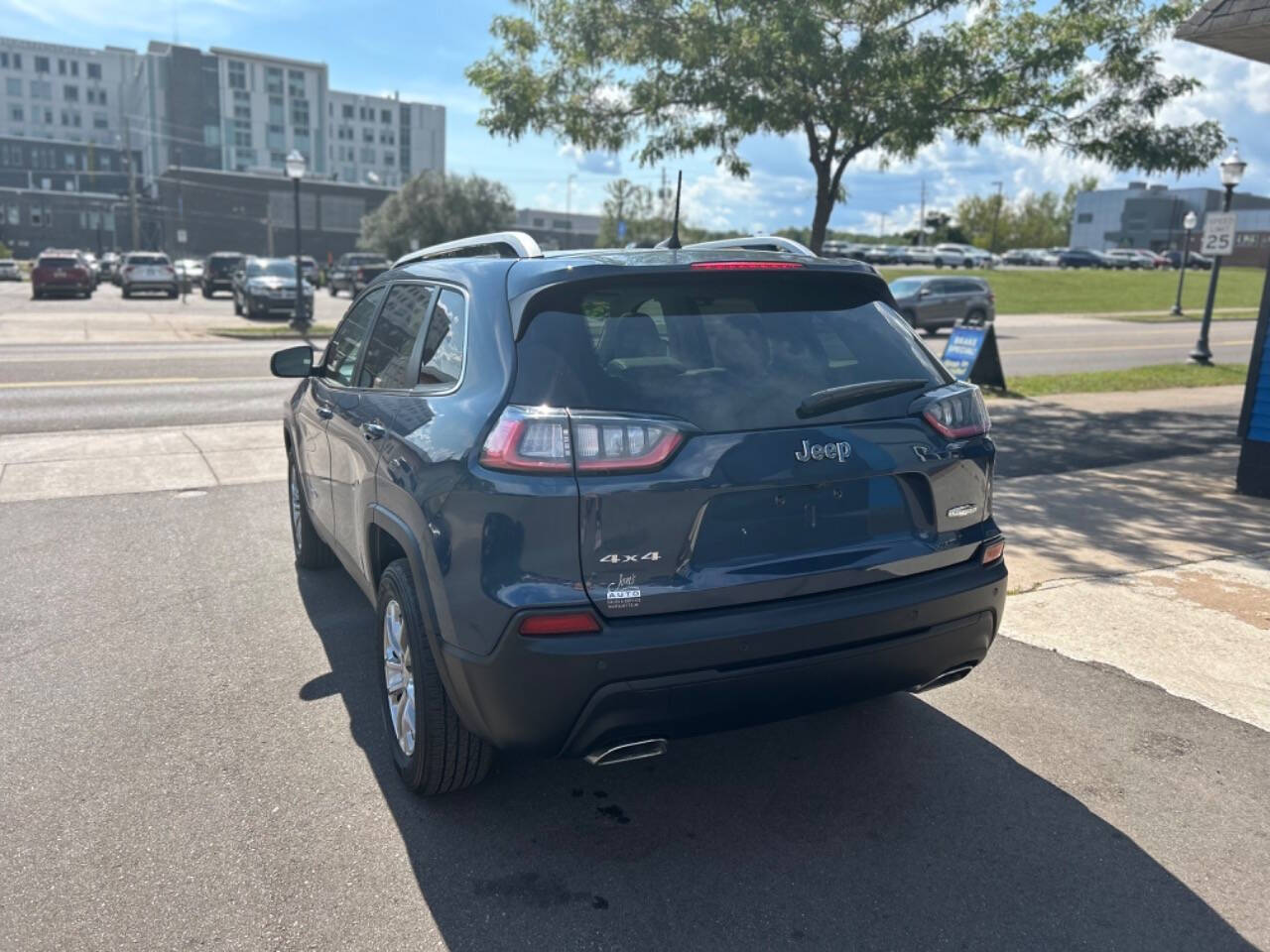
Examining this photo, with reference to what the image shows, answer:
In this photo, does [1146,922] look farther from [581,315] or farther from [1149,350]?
[1149,350]

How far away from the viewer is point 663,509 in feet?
9.70

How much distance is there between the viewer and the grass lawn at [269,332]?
23641 mm

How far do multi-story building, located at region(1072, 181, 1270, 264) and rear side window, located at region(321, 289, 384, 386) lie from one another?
120m

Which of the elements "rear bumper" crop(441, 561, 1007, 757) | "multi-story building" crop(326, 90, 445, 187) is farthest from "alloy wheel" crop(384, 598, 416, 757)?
"multi-story building" crop(326, 90, 445, 187)

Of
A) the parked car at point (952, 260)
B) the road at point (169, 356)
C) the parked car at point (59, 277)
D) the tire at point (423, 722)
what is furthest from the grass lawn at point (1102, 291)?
the tire at point (423, 722)

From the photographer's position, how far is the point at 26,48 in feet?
410

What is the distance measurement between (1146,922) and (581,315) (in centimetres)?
237

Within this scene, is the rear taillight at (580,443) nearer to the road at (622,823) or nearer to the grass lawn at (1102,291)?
the road at (622,823)

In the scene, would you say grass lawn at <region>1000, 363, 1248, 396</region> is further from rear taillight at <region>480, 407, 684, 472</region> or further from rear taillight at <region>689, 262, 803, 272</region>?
rear taillight at <region>480, 407, 684, 472</region>

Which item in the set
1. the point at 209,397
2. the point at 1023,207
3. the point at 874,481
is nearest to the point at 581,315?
the point at 874,481

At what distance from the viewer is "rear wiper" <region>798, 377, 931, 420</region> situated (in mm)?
3207

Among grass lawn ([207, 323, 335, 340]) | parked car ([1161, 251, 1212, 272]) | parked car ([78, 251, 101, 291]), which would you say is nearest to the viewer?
grass lawn ([207, 323, 335, 340])

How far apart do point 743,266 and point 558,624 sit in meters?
1.33

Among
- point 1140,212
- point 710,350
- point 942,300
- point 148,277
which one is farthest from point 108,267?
point 1140,212
